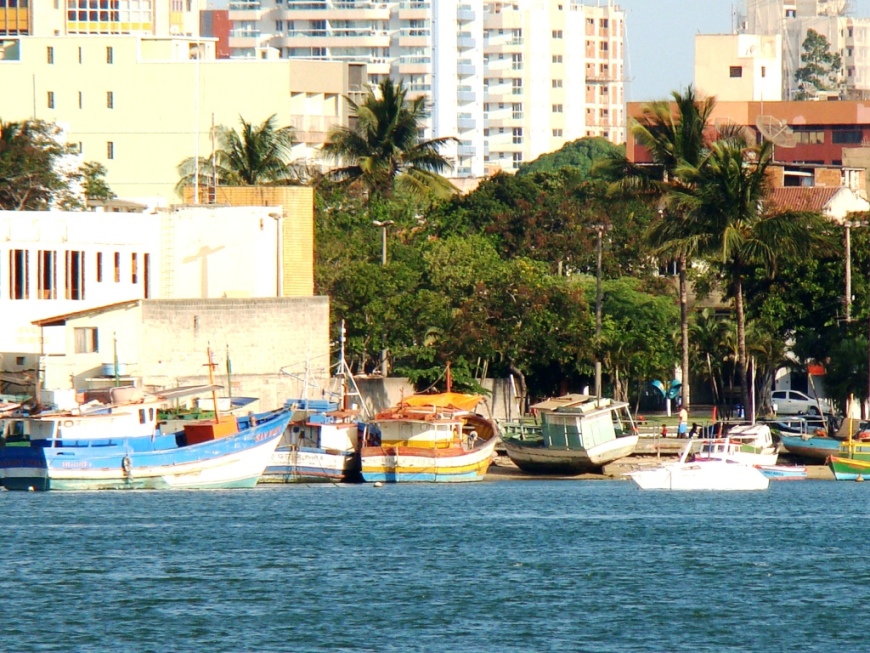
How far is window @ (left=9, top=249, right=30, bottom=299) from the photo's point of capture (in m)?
68.4

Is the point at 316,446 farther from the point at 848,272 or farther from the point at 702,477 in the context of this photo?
the point at 848,272

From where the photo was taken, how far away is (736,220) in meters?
71.8

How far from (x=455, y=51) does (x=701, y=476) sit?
448 ft

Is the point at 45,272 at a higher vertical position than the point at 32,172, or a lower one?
lower

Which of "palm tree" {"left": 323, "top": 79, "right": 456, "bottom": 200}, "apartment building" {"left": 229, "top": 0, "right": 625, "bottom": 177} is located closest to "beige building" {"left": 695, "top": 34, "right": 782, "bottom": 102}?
"apartment building" {"left": 229, "top": 0, "right": 625, "bottom": 177}

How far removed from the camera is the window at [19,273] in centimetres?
6844

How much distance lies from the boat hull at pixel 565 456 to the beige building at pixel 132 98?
4456 centimetres

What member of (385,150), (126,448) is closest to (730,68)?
(385,150)

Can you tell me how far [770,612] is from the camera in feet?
121

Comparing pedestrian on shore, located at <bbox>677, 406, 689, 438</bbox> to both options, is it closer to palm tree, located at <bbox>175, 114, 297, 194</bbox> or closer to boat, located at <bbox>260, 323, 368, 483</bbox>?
boat, located at <bbox>260, 323, 368, 483</bbox>

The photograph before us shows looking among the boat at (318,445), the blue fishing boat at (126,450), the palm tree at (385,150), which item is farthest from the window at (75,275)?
the palm tree at (385,150)

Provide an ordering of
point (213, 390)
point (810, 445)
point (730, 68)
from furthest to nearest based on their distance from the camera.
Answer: point (730, 68) < point (810, 445) < point (213, 390)

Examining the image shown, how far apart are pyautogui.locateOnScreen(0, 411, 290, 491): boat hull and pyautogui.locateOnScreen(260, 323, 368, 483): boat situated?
2.21 metres

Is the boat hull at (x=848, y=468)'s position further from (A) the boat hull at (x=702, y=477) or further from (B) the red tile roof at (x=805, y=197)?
(B) the red tile roof at (x=805, y=197)
